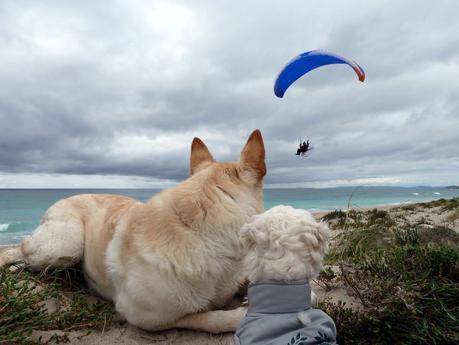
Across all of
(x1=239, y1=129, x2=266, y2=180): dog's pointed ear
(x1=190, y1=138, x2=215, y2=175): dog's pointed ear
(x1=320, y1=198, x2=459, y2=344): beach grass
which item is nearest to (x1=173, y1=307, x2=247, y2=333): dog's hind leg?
(x1=320, y1=198, x2=459, y2=344): beach grass

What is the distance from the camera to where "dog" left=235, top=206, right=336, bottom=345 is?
2705 mm

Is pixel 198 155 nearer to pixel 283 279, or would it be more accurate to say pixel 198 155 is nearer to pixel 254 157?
pixel 254 157

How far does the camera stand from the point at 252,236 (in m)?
3.23

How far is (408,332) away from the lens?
3490mm

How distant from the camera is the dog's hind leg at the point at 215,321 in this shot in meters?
4.03

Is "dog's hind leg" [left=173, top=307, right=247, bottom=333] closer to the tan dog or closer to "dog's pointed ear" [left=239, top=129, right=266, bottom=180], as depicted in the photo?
the tan dog

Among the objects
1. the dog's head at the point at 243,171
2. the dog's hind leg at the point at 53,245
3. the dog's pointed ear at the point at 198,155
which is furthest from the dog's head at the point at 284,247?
the dog's hind leg at the point at 53,245

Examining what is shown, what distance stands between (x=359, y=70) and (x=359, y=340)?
11.3 ft

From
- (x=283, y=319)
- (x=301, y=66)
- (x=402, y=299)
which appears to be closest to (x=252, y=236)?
(x=283, y=319)

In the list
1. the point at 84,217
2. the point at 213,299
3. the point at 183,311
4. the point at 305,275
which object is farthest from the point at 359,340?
the point at 84,217

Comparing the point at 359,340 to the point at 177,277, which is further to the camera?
the point at 177,277

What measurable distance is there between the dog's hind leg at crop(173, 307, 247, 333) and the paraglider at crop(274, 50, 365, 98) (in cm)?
272

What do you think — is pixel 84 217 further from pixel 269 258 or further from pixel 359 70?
pixel 359 70

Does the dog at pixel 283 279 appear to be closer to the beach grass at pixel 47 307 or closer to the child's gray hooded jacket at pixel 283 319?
the child's gray hooded jacket at pixel 283 319
